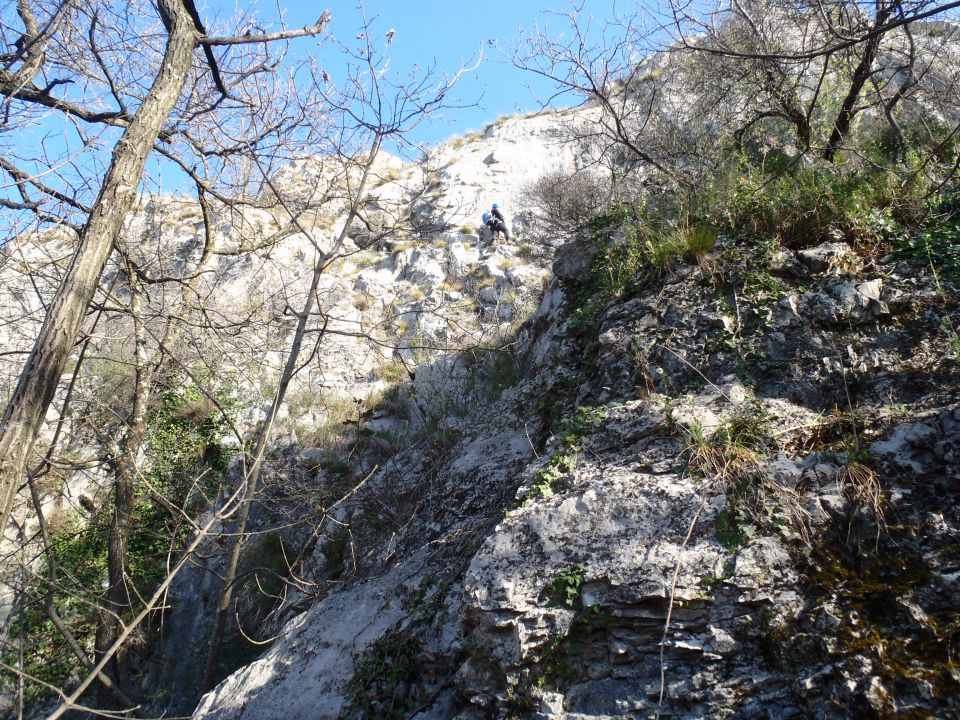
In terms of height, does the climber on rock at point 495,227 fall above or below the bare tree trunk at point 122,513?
above

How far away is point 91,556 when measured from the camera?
24.5 feet

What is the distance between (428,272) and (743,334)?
11409 millimetres

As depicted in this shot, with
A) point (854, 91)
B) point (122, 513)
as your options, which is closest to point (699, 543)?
point (854, 91)

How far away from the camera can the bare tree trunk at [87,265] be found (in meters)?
2.76

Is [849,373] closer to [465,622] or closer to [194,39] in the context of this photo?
[465,622]

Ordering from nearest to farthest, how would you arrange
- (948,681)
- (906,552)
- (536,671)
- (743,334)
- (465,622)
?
(948,681) → (906,552) → (536,671) → (465,622) → (743,334)

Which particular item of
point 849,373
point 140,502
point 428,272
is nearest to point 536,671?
point 849,373

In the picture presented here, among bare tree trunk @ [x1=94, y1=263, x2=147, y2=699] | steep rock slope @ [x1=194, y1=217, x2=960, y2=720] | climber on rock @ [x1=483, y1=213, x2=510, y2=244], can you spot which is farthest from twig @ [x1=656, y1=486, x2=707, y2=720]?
climber on rock @ [x1=483, y1=213, x2=510, y2=244]

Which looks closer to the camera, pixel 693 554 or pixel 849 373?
pixel 693 554

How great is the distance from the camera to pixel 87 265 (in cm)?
313

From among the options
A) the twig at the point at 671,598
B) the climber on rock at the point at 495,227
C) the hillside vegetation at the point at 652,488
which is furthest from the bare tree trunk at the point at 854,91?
the climber on rock at the point at 495,227

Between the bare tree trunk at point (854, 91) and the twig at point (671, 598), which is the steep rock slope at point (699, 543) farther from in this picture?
the bare tree trunk at point (854, 91)

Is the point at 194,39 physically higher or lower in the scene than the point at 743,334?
higher

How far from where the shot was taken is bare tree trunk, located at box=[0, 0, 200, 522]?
9.06 feet
